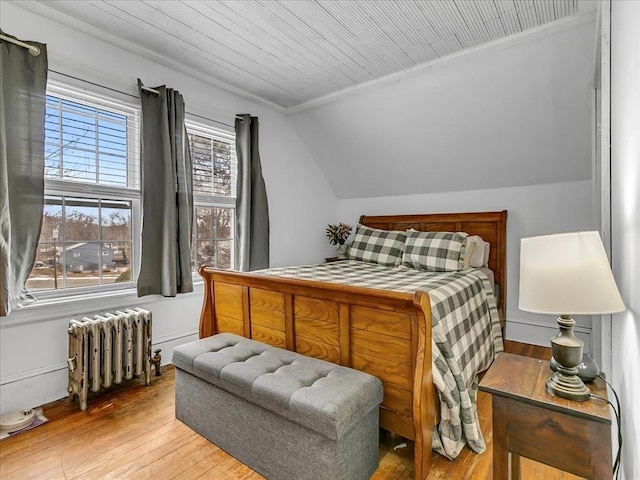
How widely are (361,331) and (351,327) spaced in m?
0.06

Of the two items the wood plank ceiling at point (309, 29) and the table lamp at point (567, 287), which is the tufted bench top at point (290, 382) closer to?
the table lamp at point (567, 287)

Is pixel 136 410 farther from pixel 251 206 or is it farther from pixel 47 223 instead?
pixel 251 206

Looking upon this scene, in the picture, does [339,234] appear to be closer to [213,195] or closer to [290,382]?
[213,195]

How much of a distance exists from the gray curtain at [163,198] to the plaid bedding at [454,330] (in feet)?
2.84

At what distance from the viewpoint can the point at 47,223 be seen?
2.19 metres

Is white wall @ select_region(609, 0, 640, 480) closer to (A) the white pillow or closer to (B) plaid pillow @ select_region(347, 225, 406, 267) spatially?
(A) the white pillow

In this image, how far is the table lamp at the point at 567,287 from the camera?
0.92 meters

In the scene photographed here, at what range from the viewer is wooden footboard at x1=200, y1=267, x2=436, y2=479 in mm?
1458

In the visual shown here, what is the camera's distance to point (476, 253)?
3123mm

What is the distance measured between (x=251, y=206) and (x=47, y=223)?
1563 millimetres

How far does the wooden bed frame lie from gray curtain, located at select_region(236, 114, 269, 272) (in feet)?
2.67

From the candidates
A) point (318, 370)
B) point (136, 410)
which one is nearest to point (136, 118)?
point (136, 410)

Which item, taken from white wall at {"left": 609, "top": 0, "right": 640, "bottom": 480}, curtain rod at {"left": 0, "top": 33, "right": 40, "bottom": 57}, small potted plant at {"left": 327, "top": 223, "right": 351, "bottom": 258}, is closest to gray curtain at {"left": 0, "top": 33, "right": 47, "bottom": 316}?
curtain rod at {"left": 0, "top": 33, "right": 40, "bottom": 57}

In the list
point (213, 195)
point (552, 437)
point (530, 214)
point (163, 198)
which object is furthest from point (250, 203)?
point (552, 437)
